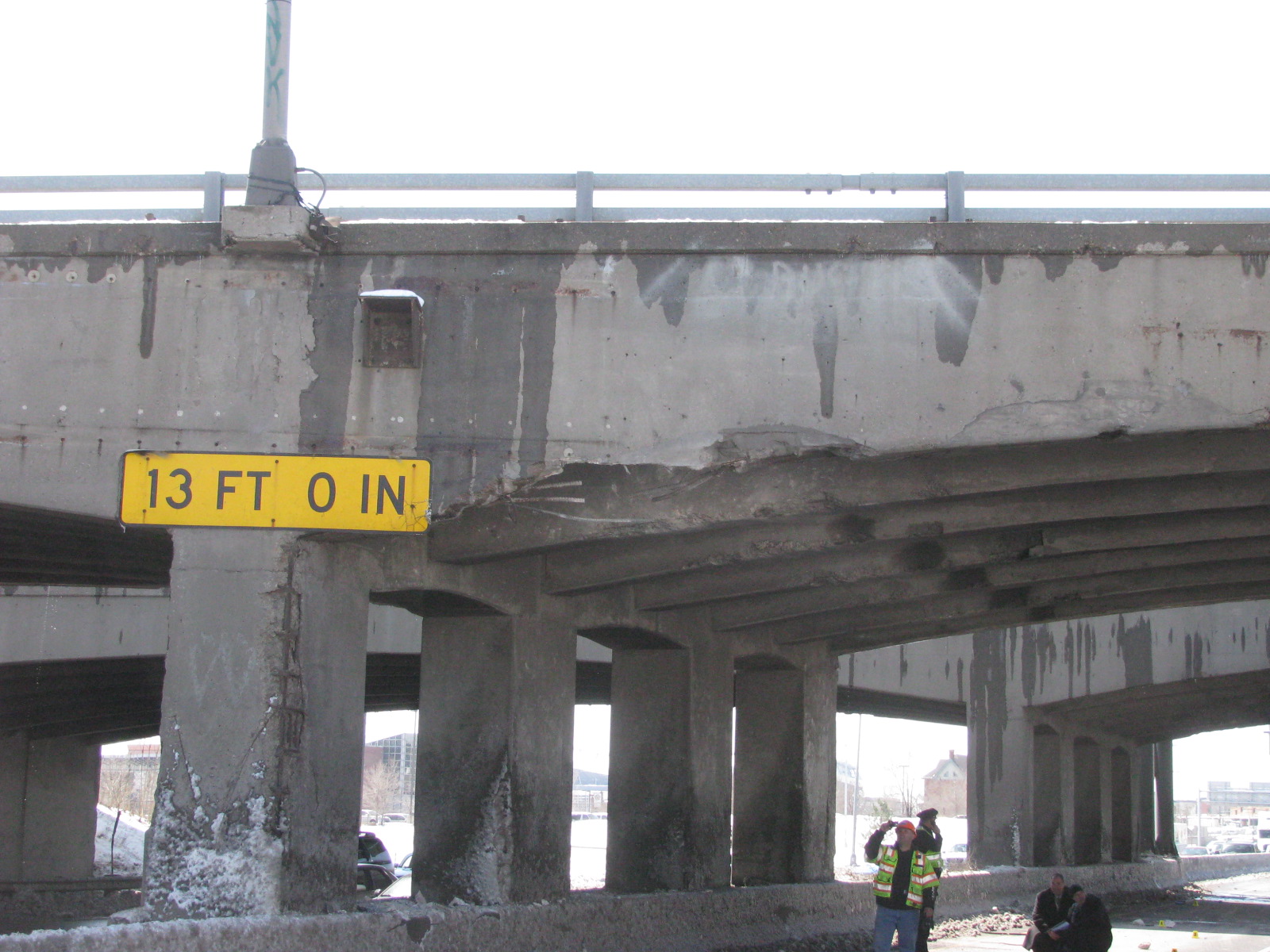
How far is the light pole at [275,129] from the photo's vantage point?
979cm

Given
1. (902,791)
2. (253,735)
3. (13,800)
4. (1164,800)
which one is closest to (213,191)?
(253,735)

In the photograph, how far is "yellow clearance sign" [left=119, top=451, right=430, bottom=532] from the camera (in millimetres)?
9453

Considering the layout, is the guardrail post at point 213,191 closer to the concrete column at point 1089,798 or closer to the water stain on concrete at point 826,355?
the water stain on concrete at point 826,355

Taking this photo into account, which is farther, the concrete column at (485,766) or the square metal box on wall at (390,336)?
the concrete column at (485,766)

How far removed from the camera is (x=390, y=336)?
32.1 ft

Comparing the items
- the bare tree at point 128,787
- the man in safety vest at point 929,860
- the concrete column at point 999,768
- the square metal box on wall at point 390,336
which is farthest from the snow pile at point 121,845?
the square metal box on wall at point 390,336

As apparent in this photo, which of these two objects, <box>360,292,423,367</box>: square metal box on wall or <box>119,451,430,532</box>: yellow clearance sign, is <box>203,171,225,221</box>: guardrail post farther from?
<box>119,451,430,532</box>: yellow clearance sign

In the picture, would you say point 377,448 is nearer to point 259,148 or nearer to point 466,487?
point 466,487

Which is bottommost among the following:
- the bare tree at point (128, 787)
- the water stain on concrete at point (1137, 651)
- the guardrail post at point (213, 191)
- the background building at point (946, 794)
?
the background building at point (946, 794)

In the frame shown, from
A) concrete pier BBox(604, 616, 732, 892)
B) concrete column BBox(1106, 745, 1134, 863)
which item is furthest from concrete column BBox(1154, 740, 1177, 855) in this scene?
concrete pier BBox(604, 616, 732, 892)

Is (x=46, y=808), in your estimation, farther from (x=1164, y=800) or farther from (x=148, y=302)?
(x=1164, y=800)

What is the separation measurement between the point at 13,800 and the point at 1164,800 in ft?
115

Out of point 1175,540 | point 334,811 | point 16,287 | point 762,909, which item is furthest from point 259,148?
point 762,909

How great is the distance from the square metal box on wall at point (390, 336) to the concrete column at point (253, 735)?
52.9 inches
